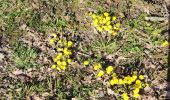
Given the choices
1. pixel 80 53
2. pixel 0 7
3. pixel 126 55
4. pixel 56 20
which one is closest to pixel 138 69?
pixel 126 55

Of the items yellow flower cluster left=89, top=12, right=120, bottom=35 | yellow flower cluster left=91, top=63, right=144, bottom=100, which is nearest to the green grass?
yellow flower cluster left=91, top=63, right=144, bottom=100

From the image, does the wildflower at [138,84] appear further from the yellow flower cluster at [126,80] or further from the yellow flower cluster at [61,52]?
the yellow flower cluster at [61,52]

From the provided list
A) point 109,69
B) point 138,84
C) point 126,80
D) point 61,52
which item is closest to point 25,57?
point 61,52

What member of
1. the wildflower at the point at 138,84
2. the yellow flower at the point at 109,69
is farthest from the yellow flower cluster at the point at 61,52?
the wildflower at the point at 138,84

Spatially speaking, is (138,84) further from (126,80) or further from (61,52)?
(61,52)

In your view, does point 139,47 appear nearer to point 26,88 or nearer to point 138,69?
point 138,69
